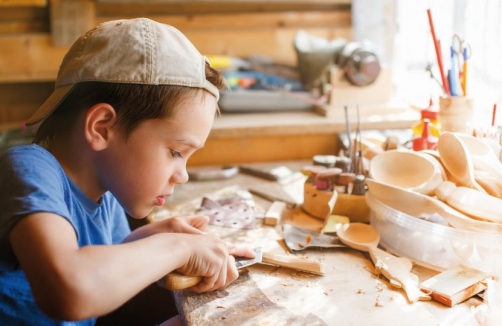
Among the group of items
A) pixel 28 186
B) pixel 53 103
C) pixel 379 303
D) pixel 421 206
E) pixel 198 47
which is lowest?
pixel 379 303

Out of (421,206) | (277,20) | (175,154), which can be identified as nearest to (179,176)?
(175,154)

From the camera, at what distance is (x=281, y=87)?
2387mm

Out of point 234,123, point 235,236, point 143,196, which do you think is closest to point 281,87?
point 234,123

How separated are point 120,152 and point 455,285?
2.12ft

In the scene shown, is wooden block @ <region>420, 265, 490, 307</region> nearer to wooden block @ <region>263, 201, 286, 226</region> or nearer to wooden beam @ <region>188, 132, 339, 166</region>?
wooden block @ <region>263, 201, 286, 226</region>

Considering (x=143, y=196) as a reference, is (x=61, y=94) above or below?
above

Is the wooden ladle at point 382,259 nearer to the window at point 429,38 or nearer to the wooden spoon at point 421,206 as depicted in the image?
the wooden spoon at point 421,206

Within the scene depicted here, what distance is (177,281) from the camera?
968 millimetres

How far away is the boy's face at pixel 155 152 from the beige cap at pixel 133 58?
57mm

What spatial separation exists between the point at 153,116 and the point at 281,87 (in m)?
1.44

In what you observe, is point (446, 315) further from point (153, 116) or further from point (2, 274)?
point (2, 274)

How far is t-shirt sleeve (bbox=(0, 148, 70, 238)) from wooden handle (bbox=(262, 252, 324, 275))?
1.39 feet

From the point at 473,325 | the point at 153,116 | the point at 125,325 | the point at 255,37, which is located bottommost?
the point at 125,325

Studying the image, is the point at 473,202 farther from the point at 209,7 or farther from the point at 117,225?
the point at 209,7
